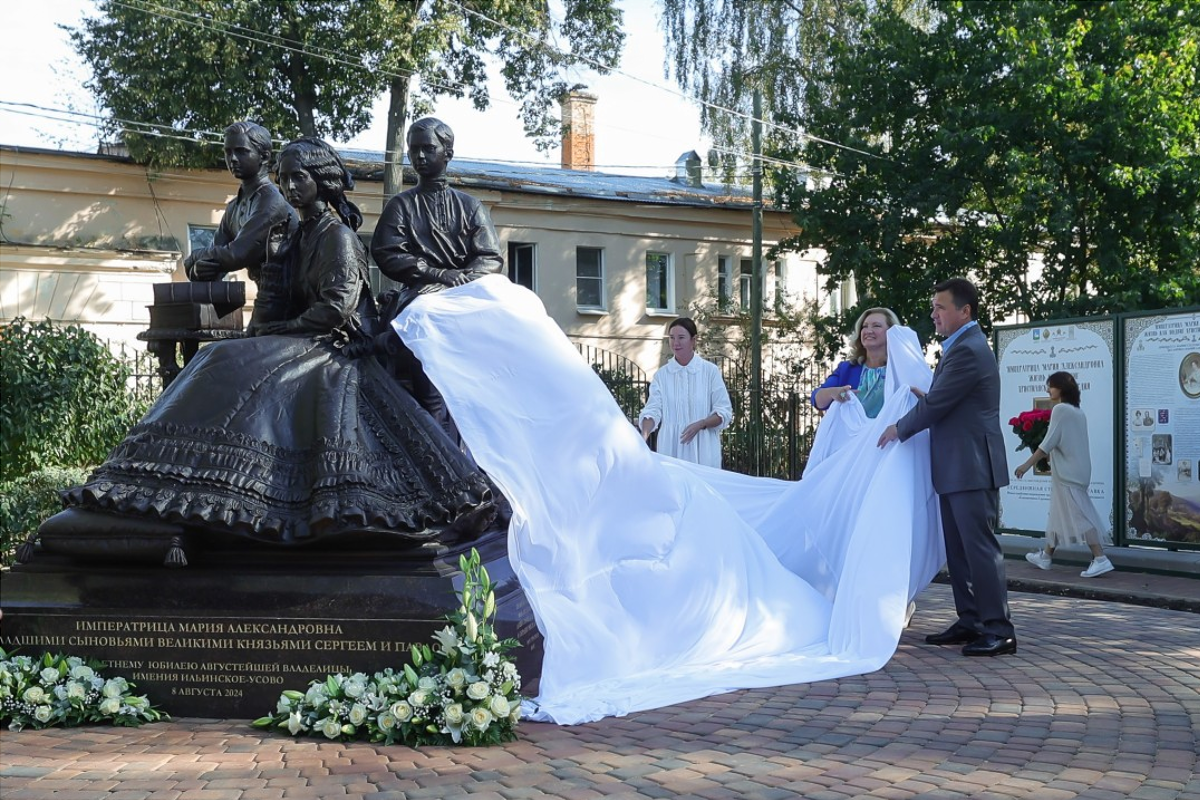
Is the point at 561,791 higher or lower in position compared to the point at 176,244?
lower

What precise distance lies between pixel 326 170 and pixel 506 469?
1871 millimetres

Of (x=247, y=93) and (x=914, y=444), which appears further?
(x=247, y=93)

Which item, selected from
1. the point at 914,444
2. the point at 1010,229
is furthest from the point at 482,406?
the point at 1010,229

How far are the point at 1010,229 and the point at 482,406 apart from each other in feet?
60.8

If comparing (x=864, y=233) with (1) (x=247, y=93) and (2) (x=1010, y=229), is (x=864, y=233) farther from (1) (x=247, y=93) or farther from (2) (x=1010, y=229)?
(1) (x=247, y=93)

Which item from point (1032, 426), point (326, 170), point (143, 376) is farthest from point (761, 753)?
point (143, 376)

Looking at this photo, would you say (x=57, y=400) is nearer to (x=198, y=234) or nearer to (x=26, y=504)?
(x=26, y=504)

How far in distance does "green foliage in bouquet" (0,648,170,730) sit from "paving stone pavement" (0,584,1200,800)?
0.09 m

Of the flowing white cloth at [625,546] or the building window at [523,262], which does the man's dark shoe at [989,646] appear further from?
the building window at [523,262]

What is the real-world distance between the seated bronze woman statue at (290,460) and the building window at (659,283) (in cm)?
2619

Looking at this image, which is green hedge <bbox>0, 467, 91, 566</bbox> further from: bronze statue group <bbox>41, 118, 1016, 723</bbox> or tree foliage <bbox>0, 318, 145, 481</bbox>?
bronze statue group <bbox>41, 118, 1016, 723</bbox>

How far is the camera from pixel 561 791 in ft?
14.0

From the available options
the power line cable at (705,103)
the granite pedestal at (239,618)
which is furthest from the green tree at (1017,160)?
the granite pedestal at (239,618)

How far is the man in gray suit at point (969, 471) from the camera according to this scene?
704 cm
